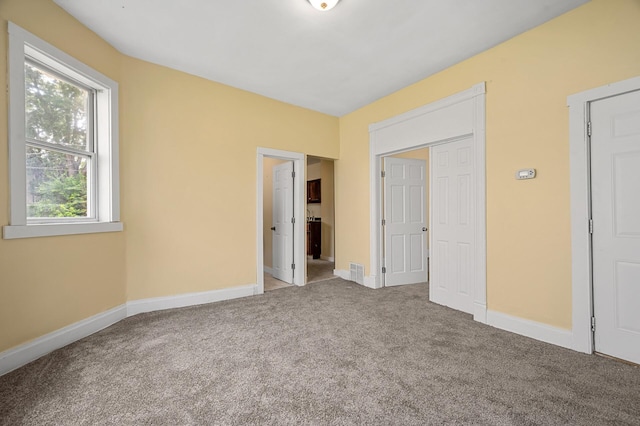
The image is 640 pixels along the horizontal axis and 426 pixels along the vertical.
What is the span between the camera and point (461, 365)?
211 centimetres

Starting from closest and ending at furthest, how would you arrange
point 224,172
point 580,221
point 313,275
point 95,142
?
point 580,221 < point 95,142 < point 224,172 < point 313,275

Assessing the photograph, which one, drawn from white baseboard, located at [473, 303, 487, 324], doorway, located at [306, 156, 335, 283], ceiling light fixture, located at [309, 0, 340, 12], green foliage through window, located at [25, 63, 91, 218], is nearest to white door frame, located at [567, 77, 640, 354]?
white baseboard, located at [473, 303, 487, 324]

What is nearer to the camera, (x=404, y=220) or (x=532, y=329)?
(x=532, y=329)

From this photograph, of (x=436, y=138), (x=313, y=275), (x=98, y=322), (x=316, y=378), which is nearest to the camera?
(x=316, y=378)

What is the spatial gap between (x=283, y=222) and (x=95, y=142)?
2.71m

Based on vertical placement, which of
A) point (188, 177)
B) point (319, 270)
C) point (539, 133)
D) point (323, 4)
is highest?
point (323, 4)

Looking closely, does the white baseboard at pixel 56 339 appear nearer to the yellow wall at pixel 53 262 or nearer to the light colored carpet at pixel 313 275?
the yellow wall at pixel 53 262

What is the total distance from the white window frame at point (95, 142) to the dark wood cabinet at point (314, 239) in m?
4.78

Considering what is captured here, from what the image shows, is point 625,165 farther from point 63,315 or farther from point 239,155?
point 63,315

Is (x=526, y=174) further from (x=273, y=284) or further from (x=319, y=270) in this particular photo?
(x=319, y=270)

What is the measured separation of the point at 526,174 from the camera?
8.64 ft

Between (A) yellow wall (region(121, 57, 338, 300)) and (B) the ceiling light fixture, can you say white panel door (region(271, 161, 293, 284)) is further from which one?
(B) the ceiling light fixture

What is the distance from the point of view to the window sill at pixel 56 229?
2.05 metres

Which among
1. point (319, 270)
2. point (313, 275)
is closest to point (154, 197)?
point (313, 275)
